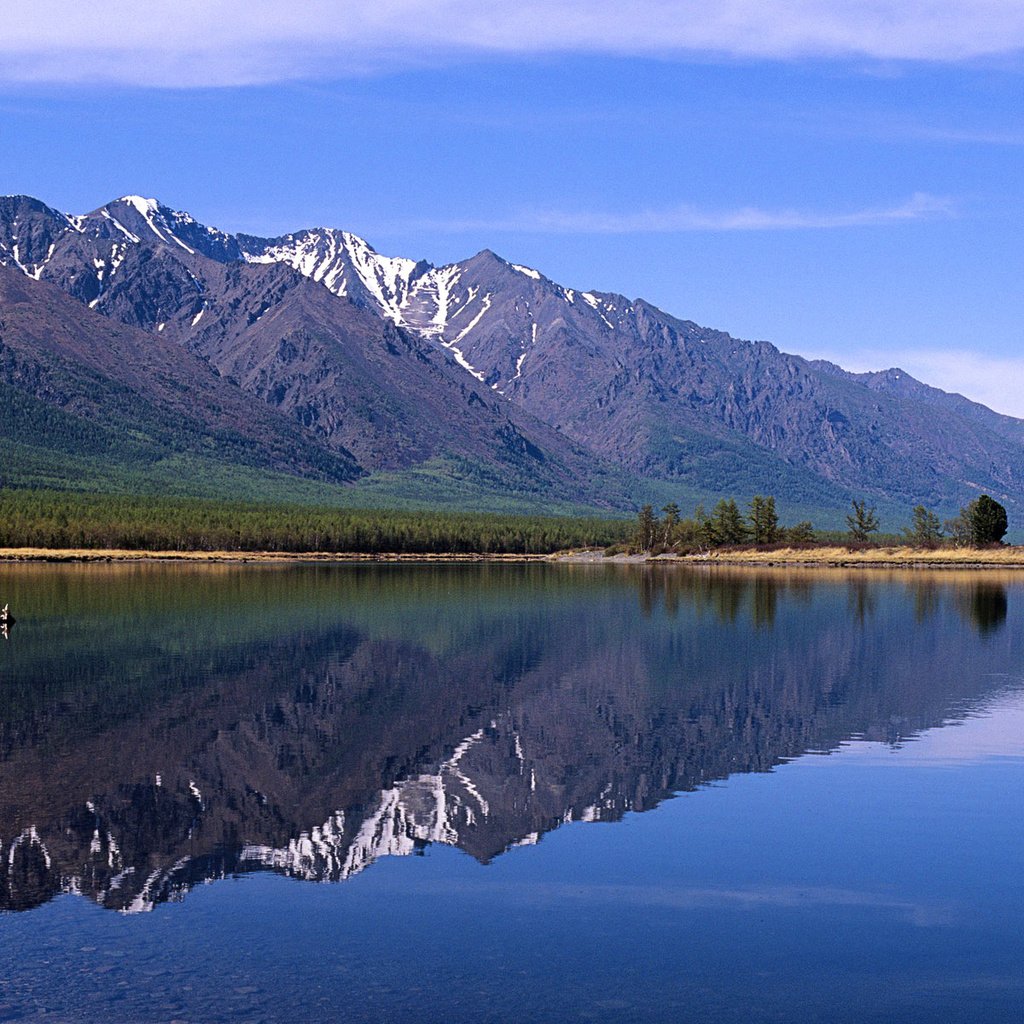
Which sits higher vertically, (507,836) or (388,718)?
(388,718)

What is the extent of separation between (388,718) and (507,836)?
54.8ft

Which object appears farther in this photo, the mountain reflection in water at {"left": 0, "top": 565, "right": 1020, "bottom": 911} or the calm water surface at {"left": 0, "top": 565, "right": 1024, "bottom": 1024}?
the mountain reflection in water at {"left": 0, "top": 565, "right": 1020, "bottom": 911}

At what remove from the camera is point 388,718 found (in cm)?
4734

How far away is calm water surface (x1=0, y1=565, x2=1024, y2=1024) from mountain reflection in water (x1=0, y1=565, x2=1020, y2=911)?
18cm

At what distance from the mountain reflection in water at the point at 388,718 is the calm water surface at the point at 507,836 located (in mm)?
182

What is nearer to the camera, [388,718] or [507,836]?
[507,836]

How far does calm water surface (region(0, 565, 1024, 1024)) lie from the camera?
21.7 metres

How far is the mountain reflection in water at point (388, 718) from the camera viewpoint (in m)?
30.6

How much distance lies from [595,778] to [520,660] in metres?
28.5

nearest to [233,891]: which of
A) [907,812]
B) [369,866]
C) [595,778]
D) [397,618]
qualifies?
[369,866]

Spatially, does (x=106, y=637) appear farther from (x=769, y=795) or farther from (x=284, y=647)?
(x=769, y=795)

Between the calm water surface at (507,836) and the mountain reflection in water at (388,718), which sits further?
the mountain reflection in water at (388,718)

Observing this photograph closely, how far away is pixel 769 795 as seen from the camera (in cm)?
3578

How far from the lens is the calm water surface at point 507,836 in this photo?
71.2 feet
